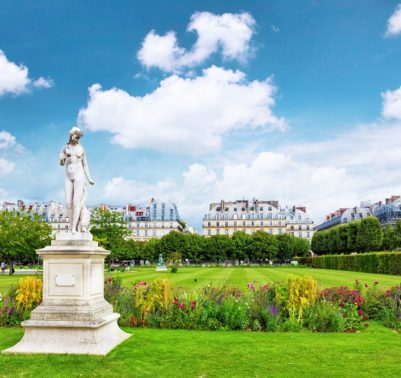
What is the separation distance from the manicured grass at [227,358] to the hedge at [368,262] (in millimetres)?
29924

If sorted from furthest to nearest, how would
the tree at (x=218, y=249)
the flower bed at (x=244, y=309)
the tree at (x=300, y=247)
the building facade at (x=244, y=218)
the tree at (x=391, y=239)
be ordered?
the building facade at (x=244, y=218) < the tree at (x=300, y=247) < the tree at (x=218, y=249) < the tree at (x=391, y=239) < the flower bed at (x=244, y=309)

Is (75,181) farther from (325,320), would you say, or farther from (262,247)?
(262,247)

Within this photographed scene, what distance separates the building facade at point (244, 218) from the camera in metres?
118

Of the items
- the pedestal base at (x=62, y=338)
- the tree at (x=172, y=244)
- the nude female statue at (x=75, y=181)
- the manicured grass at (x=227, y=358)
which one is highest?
the nude female statue at (x=75, y=181)

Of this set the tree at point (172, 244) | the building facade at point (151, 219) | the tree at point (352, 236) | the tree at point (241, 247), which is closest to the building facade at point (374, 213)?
the tree at point (241, 247)

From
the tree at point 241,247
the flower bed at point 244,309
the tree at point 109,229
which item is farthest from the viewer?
the tree at point 241,247

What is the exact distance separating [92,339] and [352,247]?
193 ft

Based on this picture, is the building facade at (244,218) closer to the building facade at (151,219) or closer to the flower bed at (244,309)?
the building facade at (151,219)

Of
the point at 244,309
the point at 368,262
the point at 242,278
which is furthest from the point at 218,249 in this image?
the point at 244,309

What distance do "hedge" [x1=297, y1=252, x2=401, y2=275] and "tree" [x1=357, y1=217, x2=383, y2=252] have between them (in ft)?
15.9

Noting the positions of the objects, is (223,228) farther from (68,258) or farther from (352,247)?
(68,258)

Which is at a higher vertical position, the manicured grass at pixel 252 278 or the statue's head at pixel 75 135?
the statue's head at pixel 75 135

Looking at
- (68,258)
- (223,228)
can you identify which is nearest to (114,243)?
(68,258)

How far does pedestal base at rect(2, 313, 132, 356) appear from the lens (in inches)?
327
